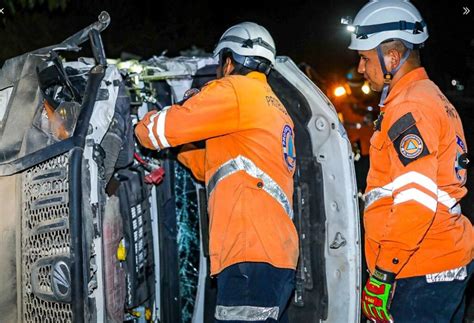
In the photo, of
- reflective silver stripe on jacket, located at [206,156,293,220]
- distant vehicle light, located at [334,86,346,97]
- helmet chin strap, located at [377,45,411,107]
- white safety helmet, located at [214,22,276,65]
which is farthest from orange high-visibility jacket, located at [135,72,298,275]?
distant vehicle light, located at [334,86,346,97]

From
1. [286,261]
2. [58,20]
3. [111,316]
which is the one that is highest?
[58,20]

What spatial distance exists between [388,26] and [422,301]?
56.8 inches

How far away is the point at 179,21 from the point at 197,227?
11.8m

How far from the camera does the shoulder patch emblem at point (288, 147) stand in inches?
154

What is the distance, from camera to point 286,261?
3848 millimetres

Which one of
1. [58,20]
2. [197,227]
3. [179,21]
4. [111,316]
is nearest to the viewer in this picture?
[111,316]

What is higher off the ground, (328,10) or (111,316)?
(328,10)

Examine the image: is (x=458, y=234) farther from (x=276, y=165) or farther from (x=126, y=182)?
(x=126, y=182)

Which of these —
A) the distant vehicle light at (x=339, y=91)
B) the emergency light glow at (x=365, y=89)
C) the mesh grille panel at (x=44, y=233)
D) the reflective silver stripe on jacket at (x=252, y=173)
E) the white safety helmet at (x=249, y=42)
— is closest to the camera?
the mesh grille panel at (x=44, y=233)

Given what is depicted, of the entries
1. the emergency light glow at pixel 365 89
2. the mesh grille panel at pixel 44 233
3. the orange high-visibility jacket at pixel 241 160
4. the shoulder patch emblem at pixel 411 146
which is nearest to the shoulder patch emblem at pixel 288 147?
the orange high-visibility jacket at pixel 241 160

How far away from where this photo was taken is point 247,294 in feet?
12.3

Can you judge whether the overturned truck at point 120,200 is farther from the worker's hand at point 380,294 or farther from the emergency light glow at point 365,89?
the emergency light glow at point 365,89

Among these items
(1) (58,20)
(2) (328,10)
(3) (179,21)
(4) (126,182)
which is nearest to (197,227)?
(4) (126,182)

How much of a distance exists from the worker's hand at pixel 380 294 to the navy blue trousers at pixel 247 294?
0.53 m
